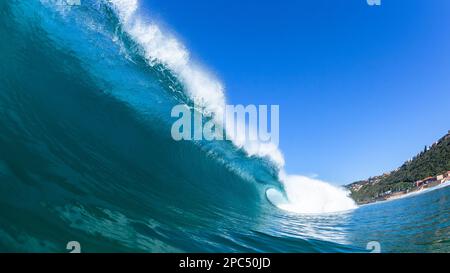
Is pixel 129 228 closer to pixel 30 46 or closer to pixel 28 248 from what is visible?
pixel 28 248

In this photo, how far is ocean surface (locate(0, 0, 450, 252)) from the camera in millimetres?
4117

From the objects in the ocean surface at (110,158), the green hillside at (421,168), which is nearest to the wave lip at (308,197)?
the ocean surface at (110,158)

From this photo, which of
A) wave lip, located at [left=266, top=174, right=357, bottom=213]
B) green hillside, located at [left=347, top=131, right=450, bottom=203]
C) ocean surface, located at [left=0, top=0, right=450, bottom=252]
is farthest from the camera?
green hillside, located at [left=347, top=131, right=450, bottom=203]

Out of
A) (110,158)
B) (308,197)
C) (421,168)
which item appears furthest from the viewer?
(421,168)

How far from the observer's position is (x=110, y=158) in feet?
22.1

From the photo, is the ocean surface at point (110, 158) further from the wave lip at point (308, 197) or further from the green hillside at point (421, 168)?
the green hillside at point (421, 168)

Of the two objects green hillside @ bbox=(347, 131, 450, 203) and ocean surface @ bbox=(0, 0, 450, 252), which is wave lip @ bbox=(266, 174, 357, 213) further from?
green hillside @ bbox=(347, 131, 450, 203)

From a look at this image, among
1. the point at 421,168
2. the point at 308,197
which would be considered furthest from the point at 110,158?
the point at 421,168

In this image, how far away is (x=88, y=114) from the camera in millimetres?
7504

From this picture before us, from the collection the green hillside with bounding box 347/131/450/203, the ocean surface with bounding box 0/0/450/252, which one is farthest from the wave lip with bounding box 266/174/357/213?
the green hillside with bounding box 347/131/450/203

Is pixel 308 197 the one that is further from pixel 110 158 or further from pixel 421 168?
pixel 421 168

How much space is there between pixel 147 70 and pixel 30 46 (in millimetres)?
3853

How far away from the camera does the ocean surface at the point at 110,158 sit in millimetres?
Answer: 4117
